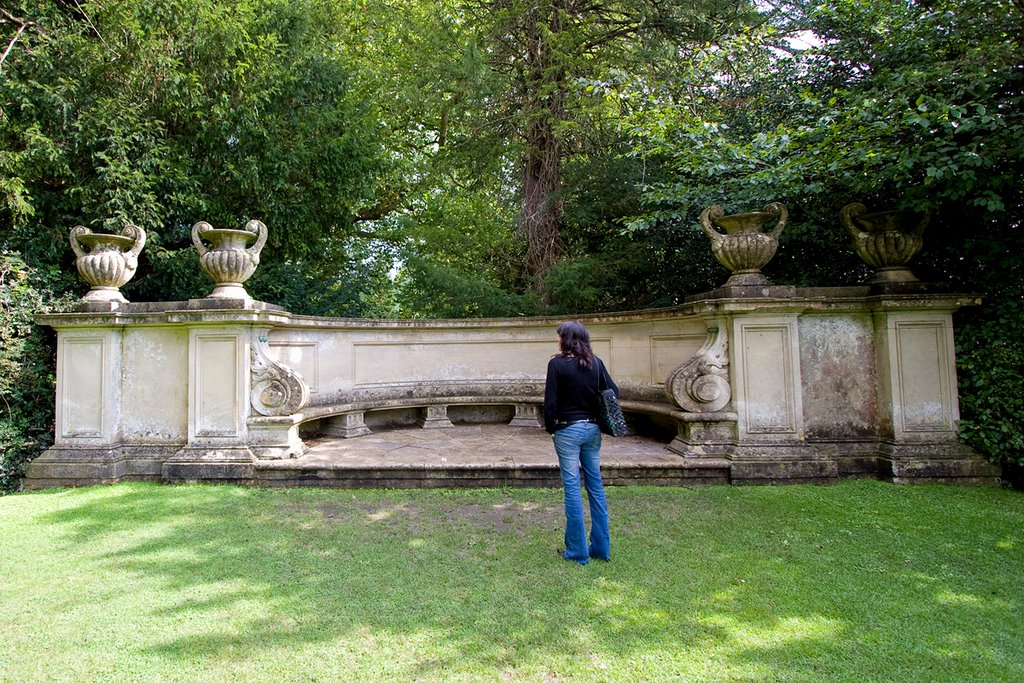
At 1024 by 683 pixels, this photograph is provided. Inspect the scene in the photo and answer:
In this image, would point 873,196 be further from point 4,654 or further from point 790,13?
point 4,654

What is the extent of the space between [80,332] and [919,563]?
7447mm

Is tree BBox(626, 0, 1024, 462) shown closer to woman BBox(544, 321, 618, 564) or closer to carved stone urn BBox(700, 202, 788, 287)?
carved stone urn BBox(700, 202, 788, 287)

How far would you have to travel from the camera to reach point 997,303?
4.95 m

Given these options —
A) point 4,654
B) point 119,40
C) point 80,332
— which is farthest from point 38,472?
point 119,40

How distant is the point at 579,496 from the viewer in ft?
10.4

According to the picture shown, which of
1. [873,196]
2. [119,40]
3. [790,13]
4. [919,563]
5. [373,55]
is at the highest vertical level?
[373,55]

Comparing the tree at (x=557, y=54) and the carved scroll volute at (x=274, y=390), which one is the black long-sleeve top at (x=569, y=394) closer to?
the carved scroll volute at (x=274, y=390)

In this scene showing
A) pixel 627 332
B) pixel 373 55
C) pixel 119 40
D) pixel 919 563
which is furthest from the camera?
pixel 373 55

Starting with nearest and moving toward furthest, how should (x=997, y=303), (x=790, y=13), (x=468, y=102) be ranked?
(x=997, y=303) → (x=790, y=13) → (x=468, y=102)

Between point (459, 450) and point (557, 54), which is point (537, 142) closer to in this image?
point (557, 54)

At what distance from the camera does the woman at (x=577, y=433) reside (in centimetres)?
321

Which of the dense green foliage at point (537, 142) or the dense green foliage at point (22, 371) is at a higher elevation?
the dense green foliage at point (537, 142)

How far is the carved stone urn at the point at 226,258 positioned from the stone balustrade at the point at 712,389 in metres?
0.22

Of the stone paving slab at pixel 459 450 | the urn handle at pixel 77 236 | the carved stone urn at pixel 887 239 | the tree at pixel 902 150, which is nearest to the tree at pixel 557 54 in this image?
the tree at pixel 902 150
